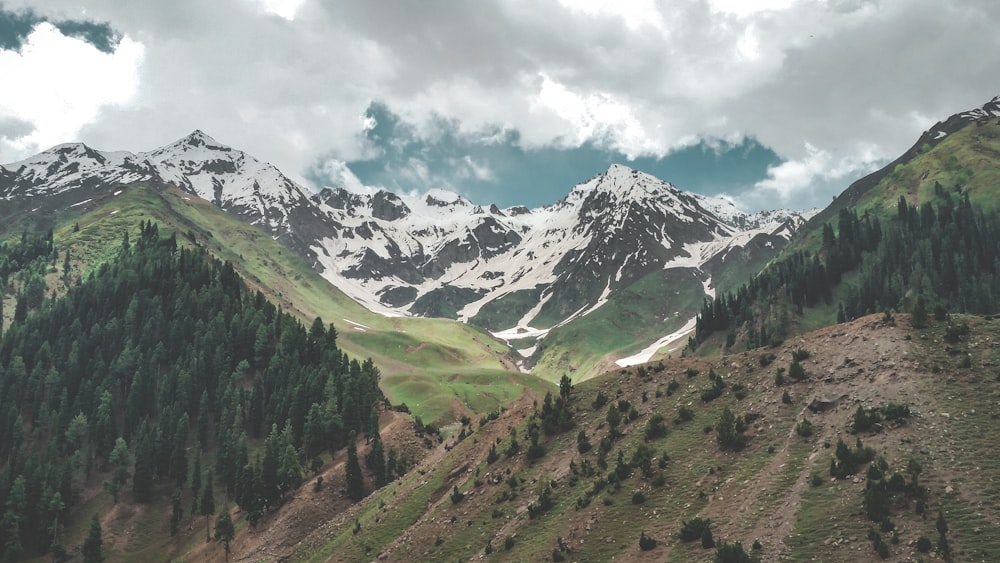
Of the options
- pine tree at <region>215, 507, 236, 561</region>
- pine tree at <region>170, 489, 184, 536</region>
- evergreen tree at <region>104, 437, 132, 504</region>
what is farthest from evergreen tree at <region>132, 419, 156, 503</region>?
pine tree at <region>215, 507, 236, 561</region>

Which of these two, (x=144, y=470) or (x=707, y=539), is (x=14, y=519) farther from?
(x=707, y=539)

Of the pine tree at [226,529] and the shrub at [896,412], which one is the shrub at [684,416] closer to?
the shrub at [896,412]

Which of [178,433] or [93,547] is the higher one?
[178,433]

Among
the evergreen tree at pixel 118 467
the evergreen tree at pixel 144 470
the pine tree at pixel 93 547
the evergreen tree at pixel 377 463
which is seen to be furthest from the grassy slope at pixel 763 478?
the evergreen tree at pixel 118 467

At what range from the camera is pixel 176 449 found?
160 meters

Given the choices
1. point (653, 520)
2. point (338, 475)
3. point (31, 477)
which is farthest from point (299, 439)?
point (653, 520)

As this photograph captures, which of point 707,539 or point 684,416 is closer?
point 707,539

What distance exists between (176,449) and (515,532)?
433ft

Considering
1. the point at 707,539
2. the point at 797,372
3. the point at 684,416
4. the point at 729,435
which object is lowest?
the point at 707,539

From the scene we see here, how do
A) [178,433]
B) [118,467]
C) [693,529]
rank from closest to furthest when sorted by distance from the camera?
1. [693,529]
2. [118,467]
3. [178,433]

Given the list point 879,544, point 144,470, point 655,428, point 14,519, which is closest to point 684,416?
point 655,428

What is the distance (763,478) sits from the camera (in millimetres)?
→ 49781

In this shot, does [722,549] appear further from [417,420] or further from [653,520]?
[417,420]

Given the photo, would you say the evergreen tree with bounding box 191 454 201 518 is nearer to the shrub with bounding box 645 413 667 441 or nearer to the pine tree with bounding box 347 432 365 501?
the pine tree with bounding box 347 432 365 501
